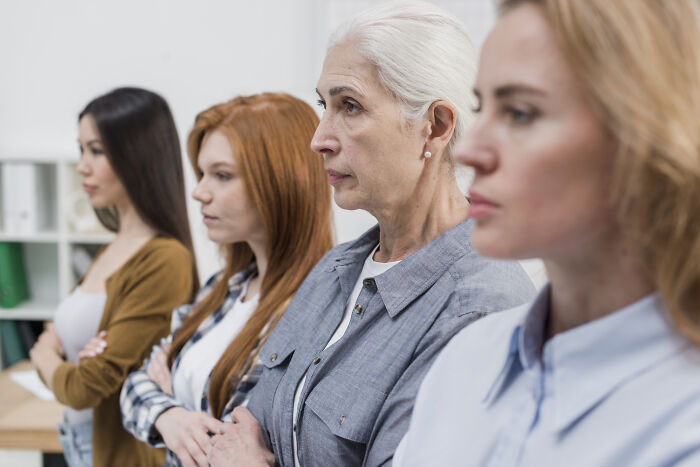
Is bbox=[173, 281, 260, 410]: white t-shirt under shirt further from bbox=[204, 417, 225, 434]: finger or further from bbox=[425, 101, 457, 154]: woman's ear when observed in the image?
bbox=[425, 101, 457, 154]: woman's ear

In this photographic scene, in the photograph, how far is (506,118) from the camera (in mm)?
622

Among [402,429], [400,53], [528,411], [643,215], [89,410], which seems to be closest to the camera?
[643,215]

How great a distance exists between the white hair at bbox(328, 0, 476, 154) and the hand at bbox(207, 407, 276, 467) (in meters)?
0.66

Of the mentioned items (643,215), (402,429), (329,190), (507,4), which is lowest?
(402,429)

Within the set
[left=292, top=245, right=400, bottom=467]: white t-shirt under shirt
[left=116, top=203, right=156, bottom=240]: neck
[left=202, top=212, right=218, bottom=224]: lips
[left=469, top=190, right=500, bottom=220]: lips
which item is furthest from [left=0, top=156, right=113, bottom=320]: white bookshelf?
[left=469, top=190, right=500, bottom=220]: lips

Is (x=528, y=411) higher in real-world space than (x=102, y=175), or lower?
higher

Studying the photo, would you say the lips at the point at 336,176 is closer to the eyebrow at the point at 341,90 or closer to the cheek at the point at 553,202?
the eyebrow at the point at 341,90

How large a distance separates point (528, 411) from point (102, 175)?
1.92 meters

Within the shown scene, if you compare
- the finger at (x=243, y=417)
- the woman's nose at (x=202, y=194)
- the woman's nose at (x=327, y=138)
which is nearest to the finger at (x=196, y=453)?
the finger at (x=243, y=417)

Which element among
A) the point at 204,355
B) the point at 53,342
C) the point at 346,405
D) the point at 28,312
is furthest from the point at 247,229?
the point at 28,312

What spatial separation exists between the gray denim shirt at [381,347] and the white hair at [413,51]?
0.23 metres

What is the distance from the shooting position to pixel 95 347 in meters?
2.02

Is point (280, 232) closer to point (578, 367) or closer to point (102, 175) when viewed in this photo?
point (102, 175)

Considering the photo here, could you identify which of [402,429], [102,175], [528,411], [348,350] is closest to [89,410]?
[102,175]
